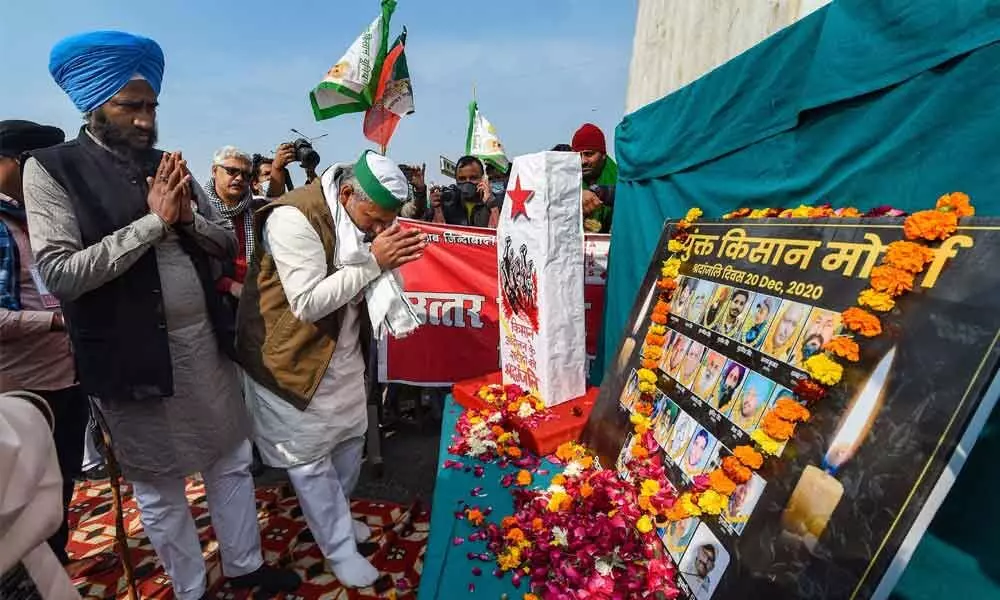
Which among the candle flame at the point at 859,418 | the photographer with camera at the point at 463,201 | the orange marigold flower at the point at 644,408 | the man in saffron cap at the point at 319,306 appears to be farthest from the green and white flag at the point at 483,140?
the candle flame at the point at 859,418

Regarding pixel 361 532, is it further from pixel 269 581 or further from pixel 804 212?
pixel 804 212

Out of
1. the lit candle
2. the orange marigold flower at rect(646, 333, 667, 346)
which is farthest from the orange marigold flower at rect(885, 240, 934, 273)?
the orange marigold flower at rect(646, 333, 667, 346)

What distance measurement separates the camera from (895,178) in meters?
1.66

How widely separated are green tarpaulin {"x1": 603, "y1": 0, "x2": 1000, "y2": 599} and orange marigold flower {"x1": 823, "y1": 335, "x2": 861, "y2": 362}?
1.93 feet

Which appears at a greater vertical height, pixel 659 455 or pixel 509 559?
pixel 659 455

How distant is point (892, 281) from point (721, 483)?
0.70 metres

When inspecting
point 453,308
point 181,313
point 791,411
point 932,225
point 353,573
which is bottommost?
point 353,573

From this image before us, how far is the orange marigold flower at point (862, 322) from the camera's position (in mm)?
1189

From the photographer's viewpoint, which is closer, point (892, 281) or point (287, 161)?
point (892, 281)

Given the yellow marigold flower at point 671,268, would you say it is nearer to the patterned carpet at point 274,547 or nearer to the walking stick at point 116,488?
the patterned carpet at point 274,547

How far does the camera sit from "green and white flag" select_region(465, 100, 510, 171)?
18.7 feet

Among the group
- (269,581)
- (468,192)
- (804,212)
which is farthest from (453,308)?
(804,212)

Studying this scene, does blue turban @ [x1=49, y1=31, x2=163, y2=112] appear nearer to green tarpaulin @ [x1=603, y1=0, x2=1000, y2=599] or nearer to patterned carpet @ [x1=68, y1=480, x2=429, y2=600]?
patterned carpet @ [x1=68, y1=480, x2=429, y2=600]

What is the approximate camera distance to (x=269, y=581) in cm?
244
